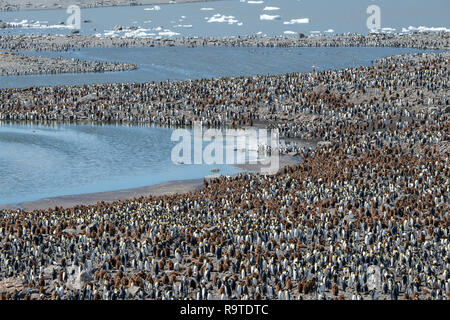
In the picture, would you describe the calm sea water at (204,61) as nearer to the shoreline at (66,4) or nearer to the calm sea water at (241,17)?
the calm sea water at (241,17)

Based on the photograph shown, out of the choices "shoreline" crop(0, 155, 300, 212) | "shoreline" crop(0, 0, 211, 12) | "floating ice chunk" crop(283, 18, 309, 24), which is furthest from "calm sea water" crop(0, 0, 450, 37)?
"shoreline" crop(0, 155, 300, 212)

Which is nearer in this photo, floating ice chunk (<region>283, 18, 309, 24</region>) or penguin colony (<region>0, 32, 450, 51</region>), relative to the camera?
penguin colony (<region>0, 32, 450, 51</region>)

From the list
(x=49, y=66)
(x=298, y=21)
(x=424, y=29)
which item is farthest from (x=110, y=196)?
(x=298, y=21)

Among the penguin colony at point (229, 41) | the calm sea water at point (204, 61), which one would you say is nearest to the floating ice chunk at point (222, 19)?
the penguin colony at point (229, 41)

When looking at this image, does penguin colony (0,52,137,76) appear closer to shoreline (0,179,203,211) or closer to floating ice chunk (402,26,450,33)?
shoreline (0,179,203,211)

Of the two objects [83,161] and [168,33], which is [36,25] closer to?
[168,33]

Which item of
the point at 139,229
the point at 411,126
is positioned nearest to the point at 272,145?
the point at 411,126

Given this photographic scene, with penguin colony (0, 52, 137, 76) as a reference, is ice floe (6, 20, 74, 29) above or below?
A: above
